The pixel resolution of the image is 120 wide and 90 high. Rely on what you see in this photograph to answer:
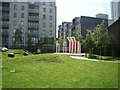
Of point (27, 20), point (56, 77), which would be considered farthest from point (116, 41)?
point (27, 20)

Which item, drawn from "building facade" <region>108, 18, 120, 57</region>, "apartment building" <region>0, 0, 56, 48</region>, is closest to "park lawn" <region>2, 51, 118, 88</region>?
"building facade" <region>108, 18, 120, 57</region>

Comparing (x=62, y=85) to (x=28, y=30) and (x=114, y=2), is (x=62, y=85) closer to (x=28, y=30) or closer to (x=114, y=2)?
(x=114, y=2)

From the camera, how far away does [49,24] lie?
3747cm

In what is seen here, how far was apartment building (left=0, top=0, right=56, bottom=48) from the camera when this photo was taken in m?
34.2

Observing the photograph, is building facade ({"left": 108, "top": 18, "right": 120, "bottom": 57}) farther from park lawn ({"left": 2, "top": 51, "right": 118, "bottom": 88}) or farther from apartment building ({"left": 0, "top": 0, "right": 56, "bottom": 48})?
apartment building ({"left": 0, "top": 0, "right": 56, "bottom": 48})

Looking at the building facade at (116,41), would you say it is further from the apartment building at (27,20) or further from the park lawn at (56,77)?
the apartment building at (27,20)

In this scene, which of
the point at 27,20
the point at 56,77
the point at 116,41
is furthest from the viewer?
the point at 27,20

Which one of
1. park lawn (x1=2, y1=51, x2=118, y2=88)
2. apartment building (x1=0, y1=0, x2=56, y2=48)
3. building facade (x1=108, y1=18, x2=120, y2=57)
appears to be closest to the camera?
park lawn (x1=2, y1=51, x2=118, y2=88)

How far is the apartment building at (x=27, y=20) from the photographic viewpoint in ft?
112

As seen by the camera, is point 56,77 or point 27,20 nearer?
point 56,77

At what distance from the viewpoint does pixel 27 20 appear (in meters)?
35.8

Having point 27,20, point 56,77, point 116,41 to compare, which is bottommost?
point 56,77

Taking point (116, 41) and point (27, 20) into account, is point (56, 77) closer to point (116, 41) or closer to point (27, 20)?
point (116, 41)

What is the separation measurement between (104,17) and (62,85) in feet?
150
